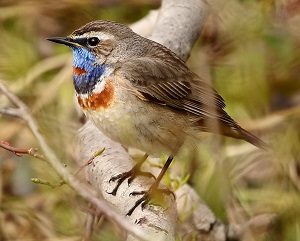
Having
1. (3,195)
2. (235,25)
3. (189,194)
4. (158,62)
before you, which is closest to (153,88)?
(158,62)

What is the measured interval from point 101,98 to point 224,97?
6.12ft

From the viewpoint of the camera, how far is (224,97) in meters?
5.96

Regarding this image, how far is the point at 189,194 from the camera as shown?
5.11 meters

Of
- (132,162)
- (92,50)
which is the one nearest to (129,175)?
(132,162)

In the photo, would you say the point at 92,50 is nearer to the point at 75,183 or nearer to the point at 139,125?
the point at 139,125

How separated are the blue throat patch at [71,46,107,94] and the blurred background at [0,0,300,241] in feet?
0.96

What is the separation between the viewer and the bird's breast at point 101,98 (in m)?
4.23

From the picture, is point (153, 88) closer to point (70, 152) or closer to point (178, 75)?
point (178, 75)

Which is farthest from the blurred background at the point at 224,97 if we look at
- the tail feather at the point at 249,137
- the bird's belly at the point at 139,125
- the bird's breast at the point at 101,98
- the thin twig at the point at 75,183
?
the thin twig at the point at 75,183

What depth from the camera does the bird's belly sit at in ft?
13.7

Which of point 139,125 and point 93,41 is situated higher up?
point 93,41

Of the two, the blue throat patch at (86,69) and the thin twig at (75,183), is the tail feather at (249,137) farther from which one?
the thin twig at (75,183)

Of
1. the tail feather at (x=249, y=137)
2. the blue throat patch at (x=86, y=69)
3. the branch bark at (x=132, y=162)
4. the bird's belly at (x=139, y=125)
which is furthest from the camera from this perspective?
the tail feather at (x=249, y=137)

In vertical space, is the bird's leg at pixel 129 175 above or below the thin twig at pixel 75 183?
below
